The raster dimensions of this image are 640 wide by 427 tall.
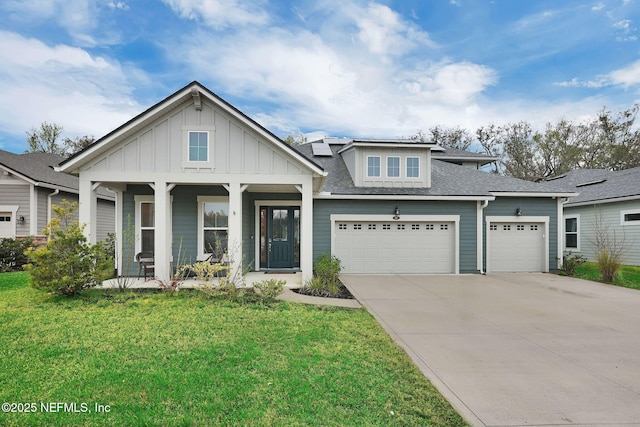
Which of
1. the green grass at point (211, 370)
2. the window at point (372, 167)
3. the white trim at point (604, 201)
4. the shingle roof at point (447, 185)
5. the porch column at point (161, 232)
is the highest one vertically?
the window at point (372, 167)

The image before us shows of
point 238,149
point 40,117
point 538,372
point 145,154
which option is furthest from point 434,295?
point 40,117

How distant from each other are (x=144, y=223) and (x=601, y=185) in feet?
65.3

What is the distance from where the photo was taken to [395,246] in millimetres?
11641

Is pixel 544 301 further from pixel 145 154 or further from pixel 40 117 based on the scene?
pixel 40 117

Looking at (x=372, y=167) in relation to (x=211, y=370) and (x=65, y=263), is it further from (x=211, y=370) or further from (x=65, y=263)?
(x=211, y=370)

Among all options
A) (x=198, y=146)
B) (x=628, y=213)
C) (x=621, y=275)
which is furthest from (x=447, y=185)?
(x=198, y=146)

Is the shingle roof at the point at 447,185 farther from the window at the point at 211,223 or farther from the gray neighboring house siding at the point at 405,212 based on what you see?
the window at the point at 211,223

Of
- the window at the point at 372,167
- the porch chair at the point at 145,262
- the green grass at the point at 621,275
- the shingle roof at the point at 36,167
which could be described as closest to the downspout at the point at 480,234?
the green grass at the point at 621,275

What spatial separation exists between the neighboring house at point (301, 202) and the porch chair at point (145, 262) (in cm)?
57

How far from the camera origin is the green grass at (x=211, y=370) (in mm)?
2830

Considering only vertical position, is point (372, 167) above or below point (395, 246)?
above

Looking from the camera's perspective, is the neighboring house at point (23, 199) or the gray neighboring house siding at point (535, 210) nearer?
the gray neighboring house siding at point (535, 210)

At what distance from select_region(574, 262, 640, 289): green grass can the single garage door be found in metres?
4.73

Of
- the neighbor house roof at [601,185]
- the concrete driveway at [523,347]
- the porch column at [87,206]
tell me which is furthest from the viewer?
the neighbor house roof at [601,185]
